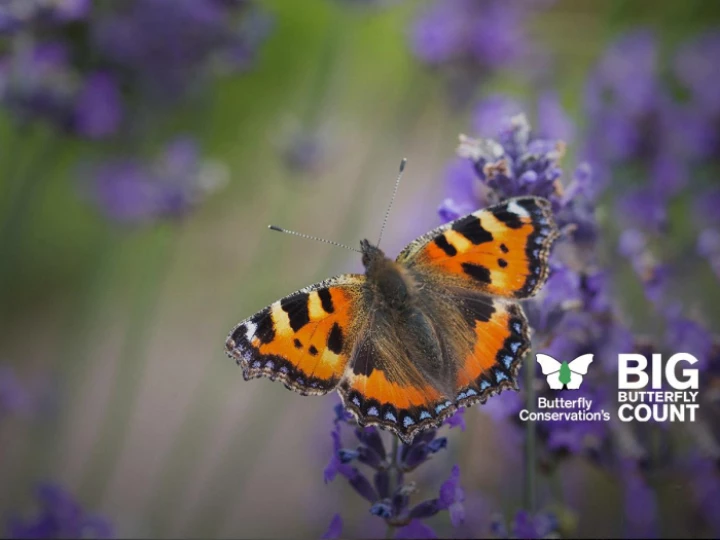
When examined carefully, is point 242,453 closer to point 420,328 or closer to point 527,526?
point 420,328

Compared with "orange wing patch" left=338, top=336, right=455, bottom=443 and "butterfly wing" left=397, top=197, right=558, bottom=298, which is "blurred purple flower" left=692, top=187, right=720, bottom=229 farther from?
"orange wing patch" left=338, top=336, right=455, bottom=443

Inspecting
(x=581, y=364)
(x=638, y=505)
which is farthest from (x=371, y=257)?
(x=638, y=505)

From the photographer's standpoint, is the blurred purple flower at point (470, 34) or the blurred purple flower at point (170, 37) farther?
the blurred purple flower at point (470, 34)

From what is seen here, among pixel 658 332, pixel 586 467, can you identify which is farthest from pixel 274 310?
pixel 586 467

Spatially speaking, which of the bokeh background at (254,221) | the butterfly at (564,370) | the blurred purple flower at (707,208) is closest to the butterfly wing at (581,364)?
the butterfly at (564,370)

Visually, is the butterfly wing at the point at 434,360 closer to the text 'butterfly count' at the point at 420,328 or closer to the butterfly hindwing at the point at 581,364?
the text 'butterfly count' at the point at 420,328

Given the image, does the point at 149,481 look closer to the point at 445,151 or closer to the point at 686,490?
the point at 445,151
